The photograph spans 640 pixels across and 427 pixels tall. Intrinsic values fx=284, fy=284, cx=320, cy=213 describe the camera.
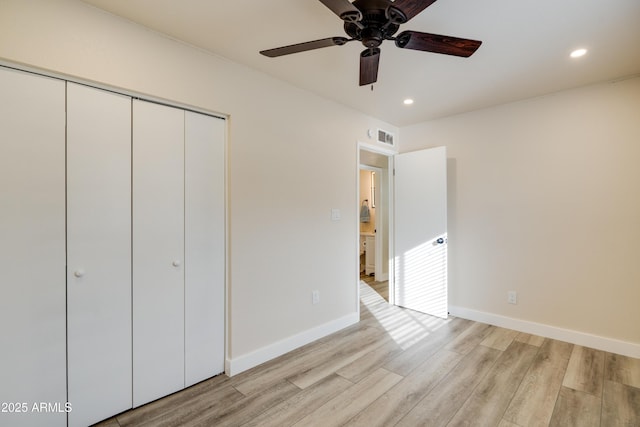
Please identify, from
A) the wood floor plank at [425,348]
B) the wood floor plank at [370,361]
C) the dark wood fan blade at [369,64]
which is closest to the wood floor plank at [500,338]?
the wood floor plank at [425,348]

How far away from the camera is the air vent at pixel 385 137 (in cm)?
373

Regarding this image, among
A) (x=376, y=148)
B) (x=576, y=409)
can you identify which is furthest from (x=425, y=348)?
(x=376, y=148)

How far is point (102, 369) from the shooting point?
1749 mm

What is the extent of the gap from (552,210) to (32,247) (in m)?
4.18

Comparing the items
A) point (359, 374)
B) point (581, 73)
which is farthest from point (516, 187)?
point (359, 374)

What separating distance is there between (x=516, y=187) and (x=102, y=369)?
3954 millimetres

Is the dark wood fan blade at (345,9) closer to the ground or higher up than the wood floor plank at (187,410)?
higher up

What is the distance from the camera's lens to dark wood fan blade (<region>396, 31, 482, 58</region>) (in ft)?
4.81

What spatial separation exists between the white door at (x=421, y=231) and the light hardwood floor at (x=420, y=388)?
718 mm

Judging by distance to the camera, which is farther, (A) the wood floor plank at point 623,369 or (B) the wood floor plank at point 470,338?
(B) the wood floor plank at point 470,338

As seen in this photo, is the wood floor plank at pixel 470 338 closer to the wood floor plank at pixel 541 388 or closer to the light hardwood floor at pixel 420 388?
the light hardwood floor at pixel 420 388

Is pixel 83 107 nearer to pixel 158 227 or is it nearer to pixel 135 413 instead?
pixel 158 227

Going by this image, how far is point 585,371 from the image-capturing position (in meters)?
2.30

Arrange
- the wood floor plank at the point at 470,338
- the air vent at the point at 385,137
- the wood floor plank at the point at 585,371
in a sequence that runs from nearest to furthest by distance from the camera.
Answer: the wood floor plank at the point at 585,371 → the wood floor plank at the point at 470,338 → the air vent at the point at 385,137
